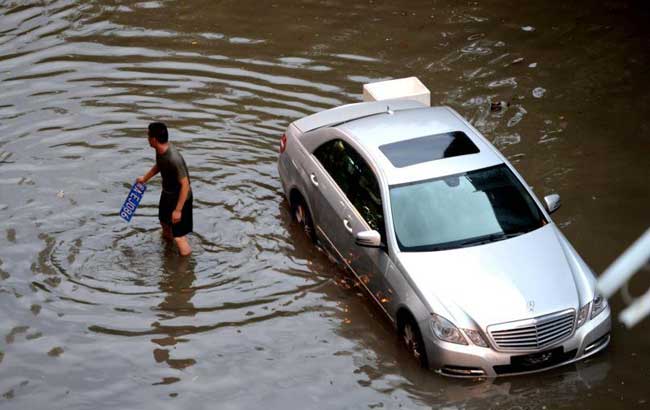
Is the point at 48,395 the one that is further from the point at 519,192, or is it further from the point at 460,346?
the point at 519,192

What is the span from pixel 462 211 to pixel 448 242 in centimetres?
41

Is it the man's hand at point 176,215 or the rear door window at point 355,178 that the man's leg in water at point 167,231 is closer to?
the man's hand at point 176,215

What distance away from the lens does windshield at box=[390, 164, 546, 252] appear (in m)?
8.99

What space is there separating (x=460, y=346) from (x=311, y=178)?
10.2 ft

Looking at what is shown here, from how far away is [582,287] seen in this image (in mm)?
8570

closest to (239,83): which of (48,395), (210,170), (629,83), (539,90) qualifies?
(210,170)

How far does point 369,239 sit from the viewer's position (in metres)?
8.93

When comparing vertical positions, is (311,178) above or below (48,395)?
above

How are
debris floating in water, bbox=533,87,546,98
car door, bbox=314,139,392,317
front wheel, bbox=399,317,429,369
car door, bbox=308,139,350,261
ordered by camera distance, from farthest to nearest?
debris floating in water, bbox=533,87,546,98, car door, bbox=308,139,350,261, car door, bbox=314,139,392,317, front wheel, bbox=399,317,429,369

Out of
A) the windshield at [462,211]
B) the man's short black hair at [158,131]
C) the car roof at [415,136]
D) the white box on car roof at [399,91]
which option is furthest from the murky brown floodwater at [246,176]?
the man's short black hair at [158,131]

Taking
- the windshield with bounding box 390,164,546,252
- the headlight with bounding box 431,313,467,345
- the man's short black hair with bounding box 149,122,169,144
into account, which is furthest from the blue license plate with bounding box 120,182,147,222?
the headlight with bounding box 431,313,467,345

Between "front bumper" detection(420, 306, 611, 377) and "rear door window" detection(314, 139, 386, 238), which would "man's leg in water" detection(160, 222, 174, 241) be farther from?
"front bumper" detection(420, 306, 611, 377)

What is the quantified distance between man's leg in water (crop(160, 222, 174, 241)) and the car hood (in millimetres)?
2989

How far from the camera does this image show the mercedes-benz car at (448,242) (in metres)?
8.23
